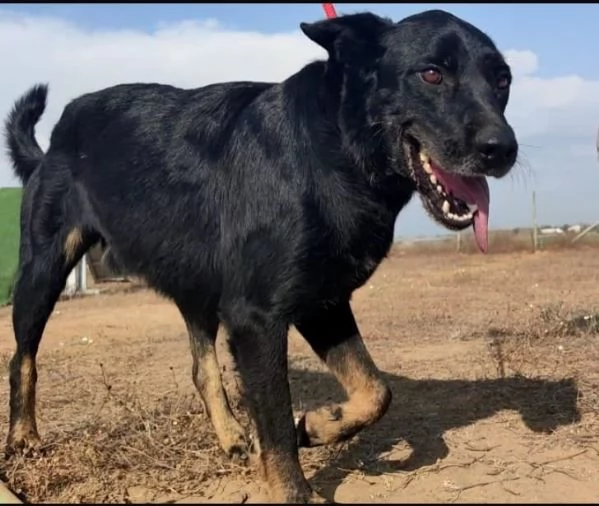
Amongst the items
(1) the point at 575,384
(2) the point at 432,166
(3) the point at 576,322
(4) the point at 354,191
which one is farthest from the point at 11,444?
(3) the point at 576,322

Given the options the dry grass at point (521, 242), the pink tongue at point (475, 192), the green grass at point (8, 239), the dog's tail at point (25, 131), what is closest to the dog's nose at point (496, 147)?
the pink tongue at point (475, 192)

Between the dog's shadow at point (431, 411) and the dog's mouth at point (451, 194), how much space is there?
1.37 meters

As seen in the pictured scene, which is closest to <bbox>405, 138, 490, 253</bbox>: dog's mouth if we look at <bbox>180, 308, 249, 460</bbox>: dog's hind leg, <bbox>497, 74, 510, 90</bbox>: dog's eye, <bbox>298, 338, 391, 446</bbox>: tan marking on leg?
<bbox>497, 74, 510, 90</bbox>: dog's eye

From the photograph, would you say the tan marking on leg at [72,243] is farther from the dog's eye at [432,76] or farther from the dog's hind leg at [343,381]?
the dog's eye at [432,76]

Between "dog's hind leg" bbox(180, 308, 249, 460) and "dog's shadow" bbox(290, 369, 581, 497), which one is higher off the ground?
"dog's hind leg" bbox(180, 308, 249, 460)

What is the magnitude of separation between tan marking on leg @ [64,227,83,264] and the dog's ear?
2.05 m

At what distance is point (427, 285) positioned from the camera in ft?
51.3

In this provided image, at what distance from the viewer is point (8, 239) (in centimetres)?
A: 1664

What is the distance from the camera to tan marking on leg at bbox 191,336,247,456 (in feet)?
15.1

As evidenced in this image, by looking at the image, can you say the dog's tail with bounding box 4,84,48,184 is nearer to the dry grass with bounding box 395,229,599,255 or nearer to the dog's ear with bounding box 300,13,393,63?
the dog's ear with bounding box 300,13,393,63

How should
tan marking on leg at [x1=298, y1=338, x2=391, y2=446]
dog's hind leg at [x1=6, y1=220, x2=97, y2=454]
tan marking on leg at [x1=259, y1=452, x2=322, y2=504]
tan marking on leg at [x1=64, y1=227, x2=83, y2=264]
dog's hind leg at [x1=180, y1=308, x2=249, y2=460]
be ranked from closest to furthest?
tan marking on leg at [x1=259, y1=452, x2=322, y2=504] → tan marking on leg at [x1=298, y1=338, x2=391, y2=446] → dog's hind leg at [x1=180, y1=308, x2=249, y2=460] → dog's hind leg at [x1=6, y1=220, x2=97, y2=454] → tan marking on leg at [x1=64, y1=227, x2=83, y2=264]

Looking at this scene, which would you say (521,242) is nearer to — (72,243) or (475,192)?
(72,243)

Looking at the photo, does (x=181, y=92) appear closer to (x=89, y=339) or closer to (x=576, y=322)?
(x=576, y=322)

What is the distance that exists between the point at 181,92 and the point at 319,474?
2.36m
